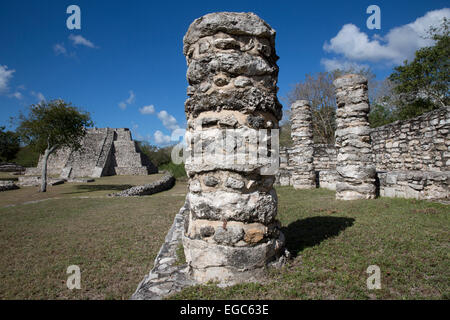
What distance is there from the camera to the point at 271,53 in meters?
3.11

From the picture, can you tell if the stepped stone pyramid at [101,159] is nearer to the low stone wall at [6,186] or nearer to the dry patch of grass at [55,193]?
the low stone wall at [6,186]

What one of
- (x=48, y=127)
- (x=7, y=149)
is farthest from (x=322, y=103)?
(x=7, y=149)

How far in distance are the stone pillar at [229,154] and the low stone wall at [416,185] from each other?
16.0 ft

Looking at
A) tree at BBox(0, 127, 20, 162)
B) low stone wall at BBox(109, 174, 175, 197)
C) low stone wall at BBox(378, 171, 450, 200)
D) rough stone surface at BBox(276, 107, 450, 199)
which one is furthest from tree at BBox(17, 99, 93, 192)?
tree at BBox(0, 127, 20, 162)

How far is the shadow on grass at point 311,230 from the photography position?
11.9 ft

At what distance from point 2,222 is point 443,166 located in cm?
1218

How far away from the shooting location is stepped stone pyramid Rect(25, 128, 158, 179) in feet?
91.2

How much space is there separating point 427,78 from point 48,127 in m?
22.8

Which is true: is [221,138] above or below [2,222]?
above

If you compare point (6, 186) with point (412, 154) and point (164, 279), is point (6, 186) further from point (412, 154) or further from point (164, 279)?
point (412, 154)

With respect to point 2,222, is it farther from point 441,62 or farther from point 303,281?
point 441,62

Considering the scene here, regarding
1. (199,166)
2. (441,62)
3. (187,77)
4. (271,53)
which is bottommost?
(199,166)

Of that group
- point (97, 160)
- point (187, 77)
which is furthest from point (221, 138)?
point (97, 160)
